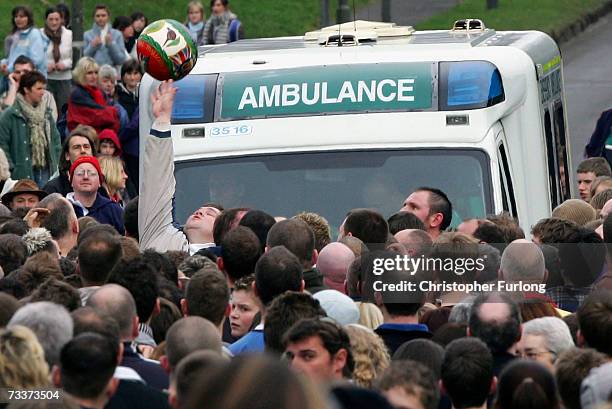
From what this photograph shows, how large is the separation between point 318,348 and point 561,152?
775 cm

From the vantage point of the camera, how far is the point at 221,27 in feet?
77.7

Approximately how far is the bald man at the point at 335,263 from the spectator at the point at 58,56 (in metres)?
12.9

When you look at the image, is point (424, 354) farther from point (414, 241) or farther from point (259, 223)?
point (259, 223)

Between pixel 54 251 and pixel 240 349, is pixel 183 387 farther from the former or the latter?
pixel 54 251

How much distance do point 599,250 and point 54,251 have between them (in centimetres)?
292

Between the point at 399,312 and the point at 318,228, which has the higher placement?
the point at 399,312

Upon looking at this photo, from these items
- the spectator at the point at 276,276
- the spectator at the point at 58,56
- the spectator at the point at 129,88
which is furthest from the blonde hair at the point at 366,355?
the spectator at the point at 58,56

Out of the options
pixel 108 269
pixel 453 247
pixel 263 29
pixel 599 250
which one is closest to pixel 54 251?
pixel 108 269

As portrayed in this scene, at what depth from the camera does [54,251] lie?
9.32 metres

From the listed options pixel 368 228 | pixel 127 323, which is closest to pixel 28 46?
pixel 368 228

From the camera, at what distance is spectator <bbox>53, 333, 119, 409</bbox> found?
19.0ft

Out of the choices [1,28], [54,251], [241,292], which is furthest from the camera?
[1,28]

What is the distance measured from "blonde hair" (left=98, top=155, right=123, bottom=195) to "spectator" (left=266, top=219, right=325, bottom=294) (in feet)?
16.6

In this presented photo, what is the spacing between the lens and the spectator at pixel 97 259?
26.7 ft
